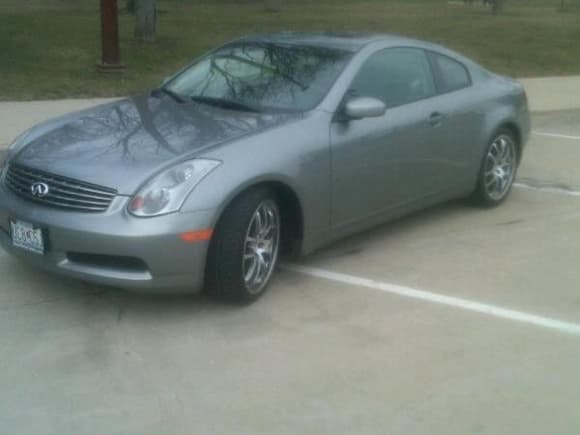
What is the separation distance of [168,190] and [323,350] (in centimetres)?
115

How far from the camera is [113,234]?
463 centimetres

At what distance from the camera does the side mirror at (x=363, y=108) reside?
5.65 metres

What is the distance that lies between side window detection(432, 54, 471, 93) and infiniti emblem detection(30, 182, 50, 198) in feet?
10.5

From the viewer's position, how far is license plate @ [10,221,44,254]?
4.85m

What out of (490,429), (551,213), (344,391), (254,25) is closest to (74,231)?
(344,391)

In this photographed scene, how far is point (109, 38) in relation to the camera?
13.1 meters

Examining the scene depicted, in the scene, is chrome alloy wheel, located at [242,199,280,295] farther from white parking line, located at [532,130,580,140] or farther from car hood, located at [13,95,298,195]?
white parking line, located at [532,130,580,140]

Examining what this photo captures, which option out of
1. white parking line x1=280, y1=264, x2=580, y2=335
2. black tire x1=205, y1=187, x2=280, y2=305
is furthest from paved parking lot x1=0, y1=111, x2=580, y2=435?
black tire x1=205, y1=187, x2=280, y2=305

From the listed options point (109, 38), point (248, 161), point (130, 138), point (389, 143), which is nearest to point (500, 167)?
point (389, 143)

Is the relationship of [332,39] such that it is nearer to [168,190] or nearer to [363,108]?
[363,108]

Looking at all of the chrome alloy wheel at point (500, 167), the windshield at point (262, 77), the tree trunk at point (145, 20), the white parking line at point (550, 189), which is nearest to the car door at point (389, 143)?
the windshield at point (262, 77)

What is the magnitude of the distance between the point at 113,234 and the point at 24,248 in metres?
0.64

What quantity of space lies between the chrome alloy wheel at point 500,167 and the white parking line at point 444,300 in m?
2.05

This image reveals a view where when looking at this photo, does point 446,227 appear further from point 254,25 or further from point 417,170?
point 254,25
